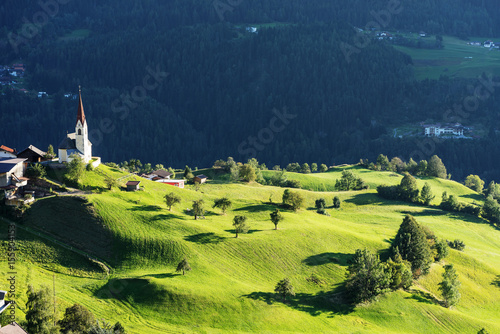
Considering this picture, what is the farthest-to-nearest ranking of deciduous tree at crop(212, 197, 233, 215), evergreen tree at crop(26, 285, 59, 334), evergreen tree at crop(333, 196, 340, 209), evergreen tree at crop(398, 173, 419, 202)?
evergreen tree at crop(398, 173, 419, 202), evergreen tree at crop(333, 196, 340, 209), deciduous tree at crop(212, 197, 233, 215), evergreen tree at crop(26, 285, 59, 334)

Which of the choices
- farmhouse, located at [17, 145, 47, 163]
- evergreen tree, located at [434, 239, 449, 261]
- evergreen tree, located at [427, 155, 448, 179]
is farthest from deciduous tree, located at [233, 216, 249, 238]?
evergreen tree, located at [427, 155, 448, 179]

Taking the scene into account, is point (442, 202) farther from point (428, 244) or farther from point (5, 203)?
point (5, 203)

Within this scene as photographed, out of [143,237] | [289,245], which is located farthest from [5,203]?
[289,245]

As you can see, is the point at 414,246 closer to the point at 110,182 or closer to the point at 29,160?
the point at 110,182

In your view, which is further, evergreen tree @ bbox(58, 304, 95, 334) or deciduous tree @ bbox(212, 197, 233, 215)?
deciduous tree @ bbox(212, 197, 233, 215)

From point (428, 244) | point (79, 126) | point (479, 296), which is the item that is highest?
point (79, 126)

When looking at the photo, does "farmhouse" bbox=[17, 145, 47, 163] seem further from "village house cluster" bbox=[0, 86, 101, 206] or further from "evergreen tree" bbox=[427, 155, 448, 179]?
"evergreen tree" bbox=[427, 155, 448, 179]

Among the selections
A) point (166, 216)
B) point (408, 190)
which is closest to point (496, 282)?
point (408, 190)
